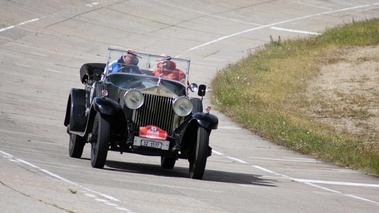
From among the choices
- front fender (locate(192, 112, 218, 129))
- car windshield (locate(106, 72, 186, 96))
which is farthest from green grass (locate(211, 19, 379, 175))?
front fender (locate(192, 112, 218, 129))

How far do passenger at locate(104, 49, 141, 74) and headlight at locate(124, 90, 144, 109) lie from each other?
1.43 meters

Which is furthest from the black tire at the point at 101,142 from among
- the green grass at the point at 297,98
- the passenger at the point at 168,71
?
the green grass at the point at 297,98

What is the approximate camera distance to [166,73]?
16484 millimetres

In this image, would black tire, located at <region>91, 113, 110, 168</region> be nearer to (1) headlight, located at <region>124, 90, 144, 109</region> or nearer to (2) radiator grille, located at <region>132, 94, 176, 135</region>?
(1) headlight, located at <region>124, 90, 144, 109</region>

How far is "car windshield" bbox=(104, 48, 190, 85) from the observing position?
16.4 meters

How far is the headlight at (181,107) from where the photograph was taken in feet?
49.5

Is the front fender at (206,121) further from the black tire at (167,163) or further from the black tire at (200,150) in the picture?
the black tire at (167,163)

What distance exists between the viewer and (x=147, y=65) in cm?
1661

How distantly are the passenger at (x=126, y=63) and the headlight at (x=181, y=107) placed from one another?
61.1 inches

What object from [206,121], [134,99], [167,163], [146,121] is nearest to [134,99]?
[134,99]

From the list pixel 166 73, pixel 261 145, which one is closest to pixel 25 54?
pixel 261 145

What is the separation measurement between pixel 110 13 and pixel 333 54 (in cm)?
1114

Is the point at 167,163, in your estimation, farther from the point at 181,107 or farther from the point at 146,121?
the point at 181,107

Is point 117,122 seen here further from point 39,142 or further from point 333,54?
point 333,54
